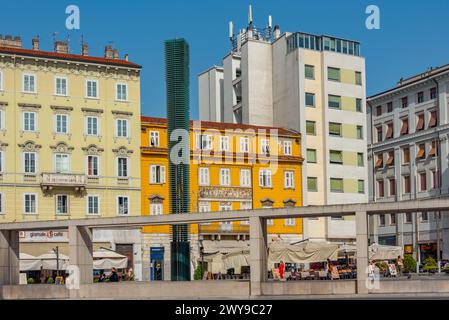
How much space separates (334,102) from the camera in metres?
74.2

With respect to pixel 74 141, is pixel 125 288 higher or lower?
lower

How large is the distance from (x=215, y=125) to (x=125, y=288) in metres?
40.4

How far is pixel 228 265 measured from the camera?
1711 inches

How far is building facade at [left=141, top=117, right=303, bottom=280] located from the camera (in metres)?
64.9

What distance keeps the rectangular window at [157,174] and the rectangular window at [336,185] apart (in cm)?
1744

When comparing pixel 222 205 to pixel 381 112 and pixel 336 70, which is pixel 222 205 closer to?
pixel 336 70

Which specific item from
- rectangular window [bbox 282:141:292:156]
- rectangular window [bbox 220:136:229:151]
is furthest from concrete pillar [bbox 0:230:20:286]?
rectangular window [bbox 282:141:292:156]

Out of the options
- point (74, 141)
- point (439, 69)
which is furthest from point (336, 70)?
point (74, 141)

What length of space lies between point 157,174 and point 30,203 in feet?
36.5

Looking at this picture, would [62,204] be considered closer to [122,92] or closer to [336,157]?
[122,92]

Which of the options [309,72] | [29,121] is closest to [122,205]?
[29,121]

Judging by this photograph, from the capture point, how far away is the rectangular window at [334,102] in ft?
242

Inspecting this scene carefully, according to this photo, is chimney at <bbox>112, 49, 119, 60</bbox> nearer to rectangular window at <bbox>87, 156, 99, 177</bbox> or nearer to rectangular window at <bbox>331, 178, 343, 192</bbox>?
rectangular window at <bbox>87, 156, 99, 177</bbox>

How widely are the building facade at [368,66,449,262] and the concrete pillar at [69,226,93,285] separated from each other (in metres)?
44.5
